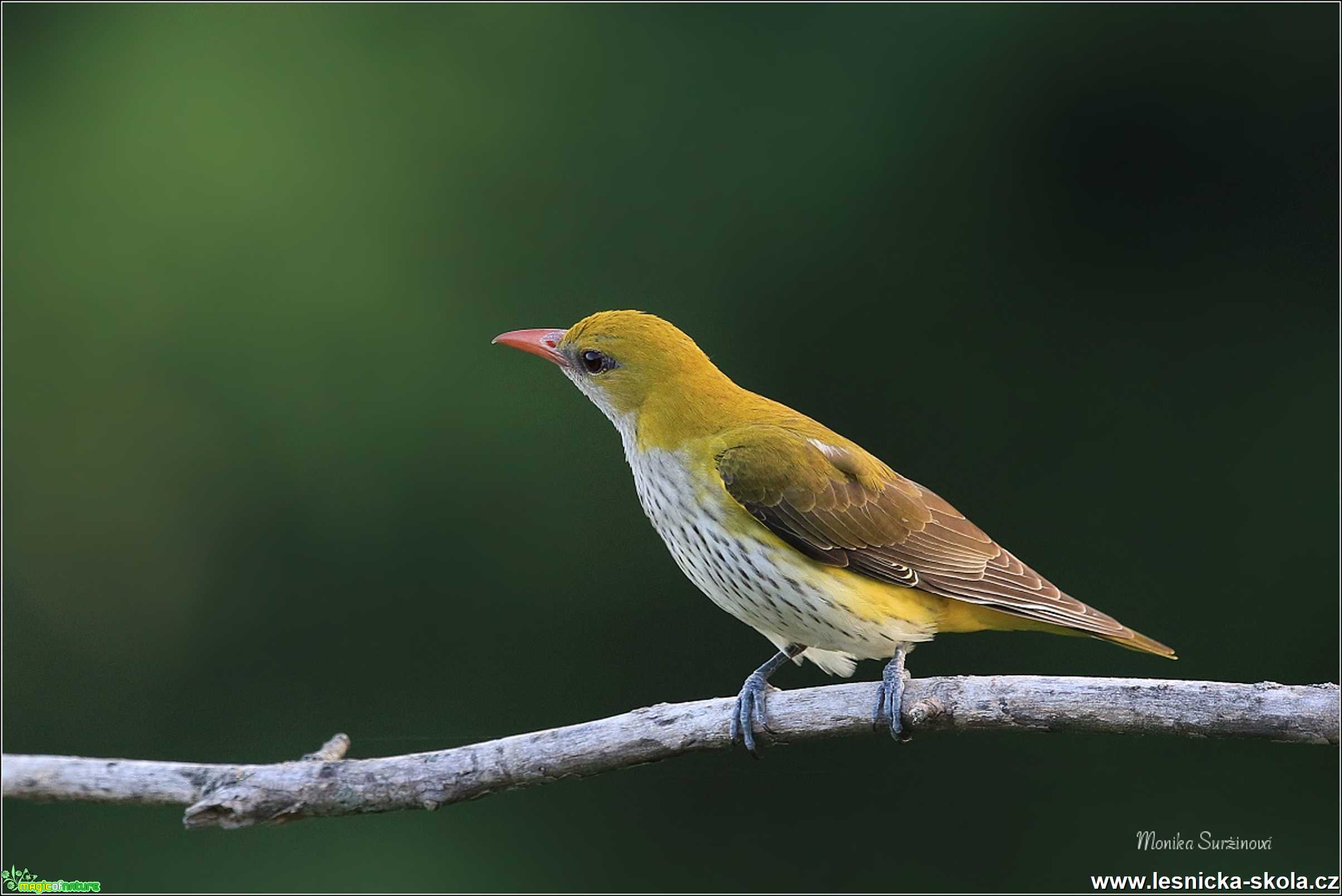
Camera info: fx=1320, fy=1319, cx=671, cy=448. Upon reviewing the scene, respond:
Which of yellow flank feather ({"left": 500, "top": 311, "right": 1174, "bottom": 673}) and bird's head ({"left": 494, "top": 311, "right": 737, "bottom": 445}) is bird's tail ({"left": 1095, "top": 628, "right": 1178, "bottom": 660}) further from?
bird's head ({"left": 494, "top": 311, "right": 737, "bottom": 445})

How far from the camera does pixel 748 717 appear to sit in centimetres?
273

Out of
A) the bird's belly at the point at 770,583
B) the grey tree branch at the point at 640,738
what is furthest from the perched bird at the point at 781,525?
the grey tree branch at the point at 640,738

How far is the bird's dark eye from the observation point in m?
3.12

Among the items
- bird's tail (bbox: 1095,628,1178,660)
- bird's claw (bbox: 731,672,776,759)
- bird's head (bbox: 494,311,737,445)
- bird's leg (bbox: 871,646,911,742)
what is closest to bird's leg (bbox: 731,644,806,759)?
bird's claw (bbox: 731,672,776,759)

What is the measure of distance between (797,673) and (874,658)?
3.72 ft

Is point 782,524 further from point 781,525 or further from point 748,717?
point 748,717

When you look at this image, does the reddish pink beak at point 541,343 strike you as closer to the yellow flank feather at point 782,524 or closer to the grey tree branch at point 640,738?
the yellow flank feather at point 782,524

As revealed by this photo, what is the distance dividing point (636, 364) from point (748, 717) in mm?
874

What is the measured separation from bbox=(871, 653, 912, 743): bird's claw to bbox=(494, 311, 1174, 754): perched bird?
258 millimetres

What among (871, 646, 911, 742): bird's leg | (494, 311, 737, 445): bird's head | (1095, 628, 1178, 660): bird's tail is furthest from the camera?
(494, 311, 737, 445): bird's head

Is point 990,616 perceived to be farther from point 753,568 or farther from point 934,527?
point 753,568

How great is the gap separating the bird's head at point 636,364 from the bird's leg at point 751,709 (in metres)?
0.61

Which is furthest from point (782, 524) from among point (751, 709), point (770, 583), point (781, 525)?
point (751, 709)

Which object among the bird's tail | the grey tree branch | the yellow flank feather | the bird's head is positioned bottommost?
the grey tree branch
